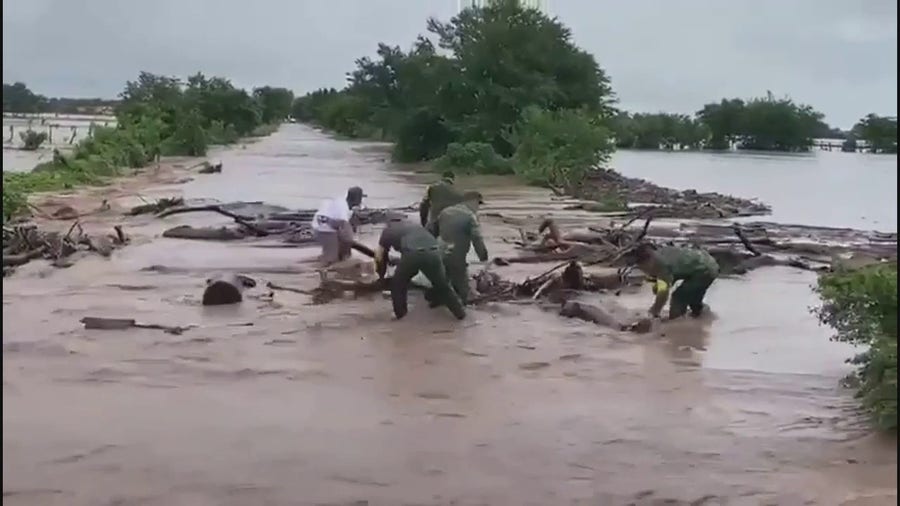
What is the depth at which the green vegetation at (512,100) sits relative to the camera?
45.2 meters

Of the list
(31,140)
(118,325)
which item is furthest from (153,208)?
(31,140)

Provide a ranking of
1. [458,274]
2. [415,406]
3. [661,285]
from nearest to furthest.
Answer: [415,406], [661,285], [458,274]

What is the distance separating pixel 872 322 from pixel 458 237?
485 cm

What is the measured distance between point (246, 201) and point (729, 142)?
7831 centimetres

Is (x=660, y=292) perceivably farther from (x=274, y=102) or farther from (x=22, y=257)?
(x=274, y=102)

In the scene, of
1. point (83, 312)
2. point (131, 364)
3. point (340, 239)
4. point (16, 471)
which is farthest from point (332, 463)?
point (340, 239)

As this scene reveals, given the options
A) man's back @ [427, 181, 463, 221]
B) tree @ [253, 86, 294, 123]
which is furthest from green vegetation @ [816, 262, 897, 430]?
tree @ [253, 86, 294, 123]

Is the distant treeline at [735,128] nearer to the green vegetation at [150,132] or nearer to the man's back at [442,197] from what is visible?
the green vegetation at [150,132]

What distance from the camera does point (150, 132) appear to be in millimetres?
57750

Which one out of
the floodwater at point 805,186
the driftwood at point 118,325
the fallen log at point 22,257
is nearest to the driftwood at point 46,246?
the fallen log at point 22,257

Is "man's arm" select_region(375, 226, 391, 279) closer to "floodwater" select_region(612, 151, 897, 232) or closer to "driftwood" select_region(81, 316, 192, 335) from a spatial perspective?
"driftwood" select_region(81, 316, 192, 335)

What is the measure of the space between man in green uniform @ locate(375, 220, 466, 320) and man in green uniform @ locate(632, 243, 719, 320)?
2.00 metres

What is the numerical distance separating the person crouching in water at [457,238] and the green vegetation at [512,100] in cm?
2999

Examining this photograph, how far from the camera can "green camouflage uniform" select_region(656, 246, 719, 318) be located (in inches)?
467
